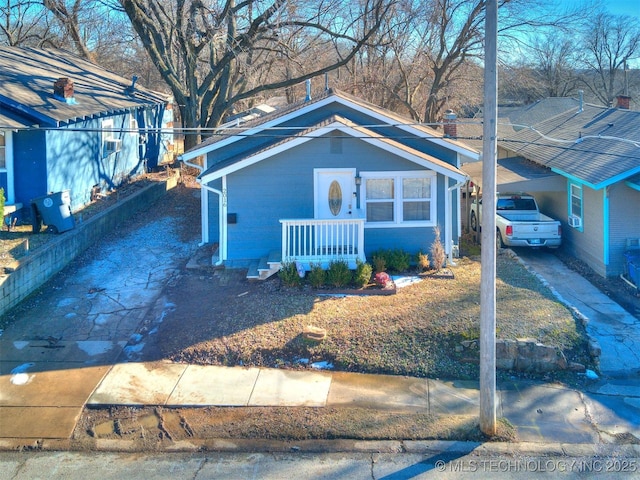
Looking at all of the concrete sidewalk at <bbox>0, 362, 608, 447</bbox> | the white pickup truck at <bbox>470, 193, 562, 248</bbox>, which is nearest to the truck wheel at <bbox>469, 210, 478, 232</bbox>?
the white pickup truck at <bbox>470, 193, 562, 248</bbox>

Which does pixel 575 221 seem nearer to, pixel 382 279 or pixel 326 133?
pixel 382 279

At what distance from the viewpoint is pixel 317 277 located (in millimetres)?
12656

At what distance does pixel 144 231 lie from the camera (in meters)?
17.8

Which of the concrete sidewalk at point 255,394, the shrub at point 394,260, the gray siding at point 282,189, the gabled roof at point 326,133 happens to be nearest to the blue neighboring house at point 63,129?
the gabled roof at point 326,133

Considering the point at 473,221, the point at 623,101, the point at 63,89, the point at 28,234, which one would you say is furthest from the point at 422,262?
the point at 623,101

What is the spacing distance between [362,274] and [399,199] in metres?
2.51

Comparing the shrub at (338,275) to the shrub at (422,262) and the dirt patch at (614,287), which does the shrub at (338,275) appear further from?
the dirt patch at (614,287)

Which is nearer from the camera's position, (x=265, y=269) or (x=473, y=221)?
(x=265, y=269)

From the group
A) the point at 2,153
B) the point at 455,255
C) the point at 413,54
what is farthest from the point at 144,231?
the point at 413,54

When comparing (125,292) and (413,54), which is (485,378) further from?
(413,54)

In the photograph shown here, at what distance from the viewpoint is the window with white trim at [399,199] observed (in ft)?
46.6

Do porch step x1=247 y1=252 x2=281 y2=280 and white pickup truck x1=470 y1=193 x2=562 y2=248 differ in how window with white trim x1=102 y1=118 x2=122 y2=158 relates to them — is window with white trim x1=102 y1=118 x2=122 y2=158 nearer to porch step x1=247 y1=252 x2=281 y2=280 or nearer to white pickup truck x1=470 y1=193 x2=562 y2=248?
porch step x1=247 y1=252 x2=281 y2=280

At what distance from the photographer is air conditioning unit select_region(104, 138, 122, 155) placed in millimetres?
20167

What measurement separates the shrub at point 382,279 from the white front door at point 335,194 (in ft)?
6.21
